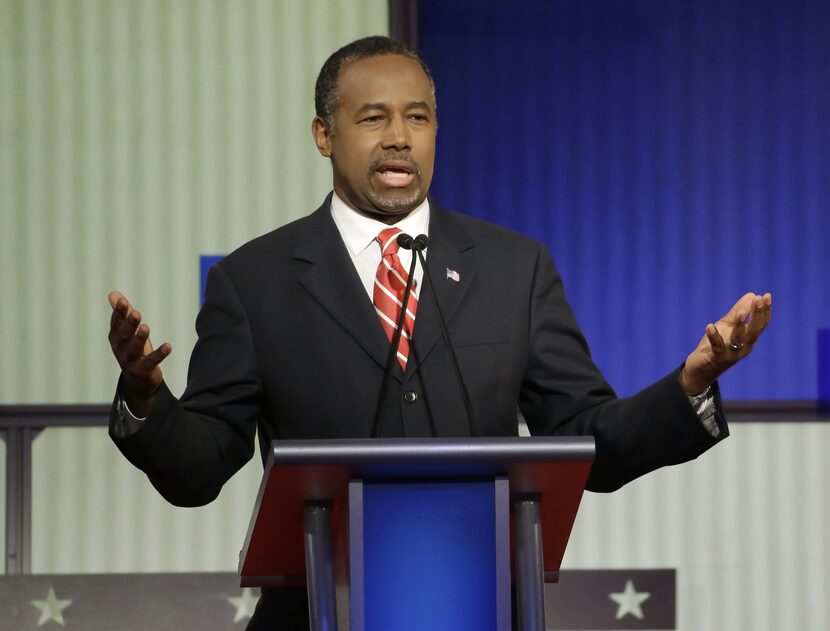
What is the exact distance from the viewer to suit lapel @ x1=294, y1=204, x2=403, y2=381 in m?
2.04

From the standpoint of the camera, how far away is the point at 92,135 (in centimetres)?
412

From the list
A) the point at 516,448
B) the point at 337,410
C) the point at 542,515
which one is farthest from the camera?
the point at 337,410

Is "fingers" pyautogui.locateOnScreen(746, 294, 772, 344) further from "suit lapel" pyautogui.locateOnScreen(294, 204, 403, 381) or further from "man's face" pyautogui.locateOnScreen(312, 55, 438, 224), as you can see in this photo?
"man's face" pyautogui.locateOnScreen(312, 55, 438, 224)

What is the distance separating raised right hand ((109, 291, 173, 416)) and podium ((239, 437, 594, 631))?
0.26 m

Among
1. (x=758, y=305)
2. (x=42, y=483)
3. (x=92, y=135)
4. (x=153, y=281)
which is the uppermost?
(x=92, y=135)

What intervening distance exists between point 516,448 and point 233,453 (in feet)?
2.36

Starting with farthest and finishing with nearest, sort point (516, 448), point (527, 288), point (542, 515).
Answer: point (527, 288) < point (542, 515) < point (516, 448)

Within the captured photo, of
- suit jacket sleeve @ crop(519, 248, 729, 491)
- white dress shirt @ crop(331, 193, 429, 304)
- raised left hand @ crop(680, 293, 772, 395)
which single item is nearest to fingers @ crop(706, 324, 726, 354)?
raised left hand @ crop(680, 293, 772, 395)

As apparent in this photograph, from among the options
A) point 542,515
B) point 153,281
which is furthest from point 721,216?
point 542,515

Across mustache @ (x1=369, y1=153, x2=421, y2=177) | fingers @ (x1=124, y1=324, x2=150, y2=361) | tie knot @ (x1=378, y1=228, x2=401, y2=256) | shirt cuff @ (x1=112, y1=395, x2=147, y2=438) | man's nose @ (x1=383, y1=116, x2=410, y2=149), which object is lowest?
shirt cuff @ (x1=112, y1=395, x2=147, y2=438)

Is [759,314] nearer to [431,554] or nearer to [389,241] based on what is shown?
[431,554]

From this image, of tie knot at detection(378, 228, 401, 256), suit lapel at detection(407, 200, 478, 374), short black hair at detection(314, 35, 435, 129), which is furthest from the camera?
short black hair at detection(314, 35, 435, 129)

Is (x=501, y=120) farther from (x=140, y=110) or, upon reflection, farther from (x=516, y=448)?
(x=516, y=448)

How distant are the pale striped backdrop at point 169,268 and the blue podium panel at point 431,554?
262 cm
